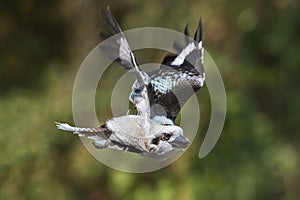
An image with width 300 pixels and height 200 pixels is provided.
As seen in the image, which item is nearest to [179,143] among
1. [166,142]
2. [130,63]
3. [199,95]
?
[166,142]

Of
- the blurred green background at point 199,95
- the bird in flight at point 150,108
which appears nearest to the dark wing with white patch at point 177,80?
the bird in flight at point 150,108

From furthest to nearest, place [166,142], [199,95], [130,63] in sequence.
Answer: [199,95] → [130,63] → [166,142]

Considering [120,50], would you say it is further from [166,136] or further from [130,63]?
[166,136]

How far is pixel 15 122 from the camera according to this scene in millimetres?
1756

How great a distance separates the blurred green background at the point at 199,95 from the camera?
1827mm

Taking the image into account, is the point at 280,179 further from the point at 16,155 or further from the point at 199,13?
the point at 16,155

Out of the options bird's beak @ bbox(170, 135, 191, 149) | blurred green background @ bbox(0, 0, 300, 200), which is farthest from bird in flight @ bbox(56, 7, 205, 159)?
blurred green background @ bbox(0, 0, 300, 200)

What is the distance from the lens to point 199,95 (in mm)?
1861

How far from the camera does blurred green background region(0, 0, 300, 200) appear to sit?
1.83 metres

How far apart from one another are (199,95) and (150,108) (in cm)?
127

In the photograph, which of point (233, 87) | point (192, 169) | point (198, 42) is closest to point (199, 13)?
point (233, 87)

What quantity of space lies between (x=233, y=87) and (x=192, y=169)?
1.06ft

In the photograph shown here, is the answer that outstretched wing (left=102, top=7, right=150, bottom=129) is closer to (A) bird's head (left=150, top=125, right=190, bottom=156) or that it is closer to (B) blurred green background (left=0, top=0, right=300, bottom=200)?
(A) bird's head (left=150, top=125, right=190, bottom=156)

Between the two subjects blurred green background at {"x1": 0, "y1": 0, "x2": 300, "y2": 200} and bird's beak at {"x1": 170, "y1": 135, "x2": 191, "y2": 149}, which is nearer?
bird's beak at {"x1": 170, "y1": 135, "x2": 191, "y2": 149}
